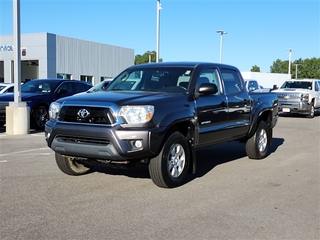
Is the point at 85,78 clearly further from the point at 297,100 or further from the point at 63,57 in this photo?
the point at 297,100

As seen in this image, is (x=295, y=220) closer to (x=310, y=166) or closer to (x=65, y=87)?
(x=310, y=166)

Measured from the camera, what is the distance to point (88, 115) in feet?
18.5

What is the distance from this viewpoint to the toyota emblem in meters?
5.66

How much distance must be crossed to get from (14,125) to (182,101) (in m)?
7.40

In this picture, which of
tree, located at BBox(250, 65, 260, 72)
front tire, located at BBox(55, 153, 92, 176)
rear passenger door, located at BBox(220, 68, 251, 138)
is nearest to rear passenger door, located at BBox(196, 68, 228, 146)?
rear passenger door, located at BBox(220, 68, 251, 138)

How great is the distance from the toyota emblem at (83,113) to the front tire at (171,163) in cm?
110

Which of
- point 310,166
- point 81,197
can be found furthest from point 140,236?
point 310,166

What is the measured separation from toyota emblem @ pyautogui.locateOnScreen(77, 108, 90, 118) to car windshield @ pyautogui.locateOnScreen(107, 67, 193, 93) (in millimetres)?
1345

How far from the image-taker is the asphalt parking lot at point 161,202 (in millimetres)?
4418

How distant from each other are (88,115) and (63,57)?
36.9 meters

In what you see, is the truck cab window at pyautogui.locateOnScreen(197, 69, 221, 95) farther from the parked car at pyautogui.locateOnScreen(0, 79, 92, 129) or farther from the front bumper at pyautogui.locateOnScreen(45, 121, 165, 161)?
the parked car at pyautogui.locateOnScreen(0, 79, 92, 129)

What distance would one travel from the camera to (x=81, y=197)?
561cm

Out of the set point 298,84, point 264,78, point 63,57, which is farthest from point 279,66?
point 298,84

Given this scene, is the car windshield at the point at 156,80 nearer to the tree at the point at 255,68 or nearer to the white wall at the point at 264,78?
the white wall at the point at 264,78
